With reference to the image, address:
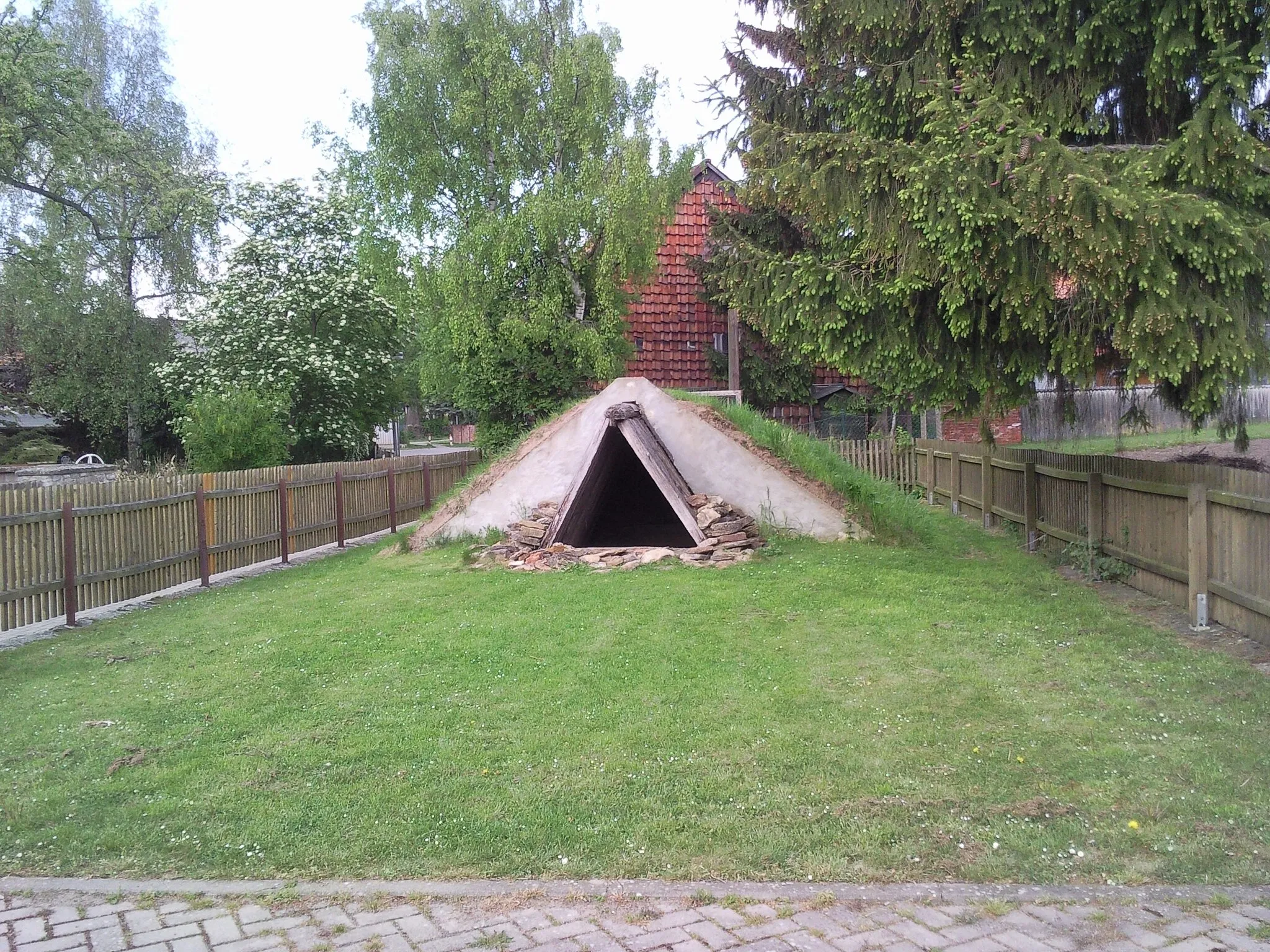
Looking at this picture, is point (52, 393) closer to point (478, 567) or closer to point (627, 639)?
point (478, 567)

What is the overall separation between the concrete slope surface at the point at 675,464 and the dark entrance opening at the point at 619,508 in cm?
37

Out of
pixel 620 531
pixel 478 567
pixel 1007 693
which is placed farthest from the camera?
pixel 620 531

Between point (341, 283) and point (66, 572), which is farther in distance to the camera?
point (341, 283)

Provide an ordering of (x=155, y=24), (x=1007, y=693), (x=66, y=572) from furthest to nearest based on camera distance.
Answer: (x=155, y=24) < (x=66, y=572) < (x=1007, y=693)

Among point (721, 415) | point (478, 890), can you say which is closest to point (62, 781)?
point (478, 890)

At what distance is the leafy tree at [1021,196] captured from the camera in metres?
7.80

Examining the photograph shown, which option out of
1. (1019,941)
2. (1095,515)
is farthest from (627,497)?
(1019,941)

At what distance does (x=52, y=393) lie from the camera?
31.3 m

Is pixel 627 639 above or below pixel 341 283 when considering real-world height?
below

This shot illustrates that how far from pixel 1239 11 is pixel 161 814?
367 inches

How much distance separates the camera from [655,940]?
12.3ft

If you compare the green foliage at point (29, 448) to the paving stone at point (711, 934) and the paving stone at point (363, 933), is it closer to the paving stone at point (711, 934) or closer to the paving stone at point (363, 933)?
the paving stone at point (363, 933)

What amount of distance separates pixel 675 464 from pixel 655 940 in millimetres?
10910

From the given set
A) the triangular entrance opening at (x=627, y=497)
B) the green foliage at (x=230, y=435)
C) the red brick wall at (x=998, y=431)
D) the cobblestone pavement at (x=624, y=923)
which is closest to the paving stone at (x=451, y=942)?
the cobblestone pavement at (x=624, y=923)
